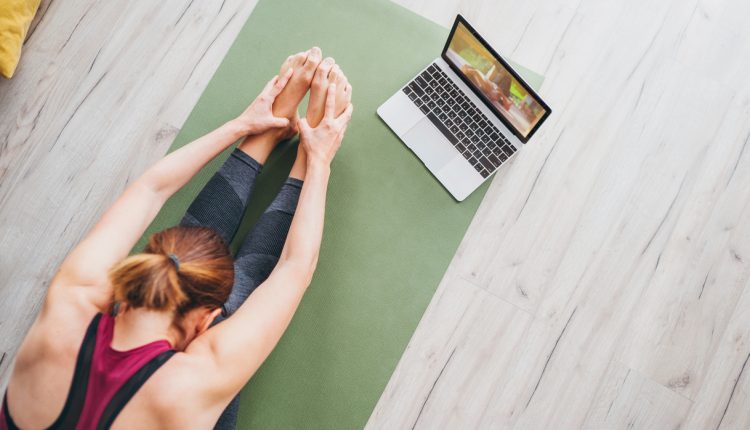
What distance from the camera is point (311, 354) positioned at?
143cm

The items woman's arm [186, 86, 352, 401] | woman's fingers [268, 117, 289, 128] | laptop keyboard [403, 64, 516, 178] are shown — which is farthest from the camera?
laptop keyboard [403, 64, 516, 178]

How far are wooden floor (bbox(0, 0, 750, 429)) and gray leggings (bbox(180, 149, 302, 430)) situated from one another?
1.03 ft

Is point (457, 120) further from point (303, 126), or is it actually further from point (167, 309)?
point (167, 309)

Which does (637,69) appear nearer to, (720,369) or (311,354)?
(720,369)

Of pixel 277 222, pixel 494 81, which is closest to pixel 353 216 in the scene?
pixel 277 222

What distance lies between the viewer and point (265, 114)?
1.41 meters

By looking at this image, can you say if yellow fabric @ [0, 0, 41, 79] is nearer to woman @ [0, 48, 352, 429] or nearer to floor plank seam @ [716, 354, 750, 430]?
woman @ [0, 48, 352, 429]

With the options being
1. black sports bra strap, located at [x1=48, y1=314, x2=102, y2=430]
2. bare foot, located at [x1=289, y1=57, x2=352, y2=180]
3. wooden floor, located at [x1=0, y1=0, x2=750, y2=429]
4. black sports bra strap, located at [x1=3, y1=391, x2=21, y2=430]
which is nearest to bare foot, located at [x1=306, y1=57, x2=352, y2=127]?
bare foot, located at [x1=289, y1=57, x2=352, y2=180]

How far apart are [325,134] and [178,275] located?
62 centimetres

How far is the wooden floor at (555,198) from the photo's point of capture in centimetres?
146

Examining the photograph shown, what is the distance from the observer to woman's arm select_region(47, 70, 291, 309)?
105 cm

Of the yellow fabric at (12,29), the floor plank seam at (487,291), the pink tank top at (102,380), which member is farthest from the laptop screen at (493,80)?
the yellow fabric at (12,29)

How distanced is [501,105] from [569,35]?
41 cm

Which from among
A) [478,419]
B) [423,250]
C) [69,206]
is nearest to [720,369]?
[478,419]
